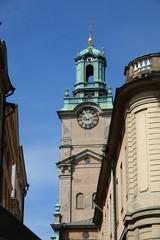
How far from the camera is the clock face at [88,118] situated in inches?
2377

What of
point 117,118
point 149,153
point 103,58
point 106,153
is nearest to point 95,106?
point 103,58

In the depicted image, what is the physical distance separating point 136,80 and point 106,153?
327 inches

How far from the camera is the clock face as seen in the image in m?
60.4

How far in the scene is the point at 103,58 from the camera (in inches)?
2630

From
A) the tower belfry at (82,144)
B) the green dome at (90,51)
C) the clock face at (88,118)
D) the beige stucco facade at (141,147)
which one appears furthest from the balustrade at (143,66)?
the green dome at (90,51)

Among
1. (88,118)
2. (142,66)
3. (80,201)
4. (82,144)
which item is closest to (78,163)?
(82,144)

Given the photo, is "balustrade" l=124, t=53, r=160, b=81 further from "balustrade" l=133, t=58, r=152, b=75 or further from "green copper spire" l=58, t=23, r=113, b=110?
"green copper spire" l=58, t=23, r=113, b=110

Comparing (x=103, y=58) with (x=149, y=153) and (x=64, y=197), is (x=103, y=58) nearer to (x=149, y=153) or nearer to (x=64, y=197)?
(x=64, y=197)

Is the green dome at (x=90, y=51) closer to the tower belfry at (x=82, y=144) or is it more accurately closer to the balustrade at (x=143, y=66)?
the tower belfry at (x=82, y=144)

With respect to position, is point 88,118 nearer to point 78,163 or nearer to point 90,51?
point 78,163

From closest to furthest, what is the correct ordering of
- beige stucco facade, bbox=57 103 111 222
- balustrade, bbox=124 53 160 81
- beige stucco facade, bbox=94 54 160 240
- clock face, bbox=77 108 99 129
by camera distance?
beige stucco facade, bbox=94 54 160 240
balustrade, bbox=124 53 160 81
beige stucco facade, bbox=57 103 111 222
clock face, bbox=77 108 99 129

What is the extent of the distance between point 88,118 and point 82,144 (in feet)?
10.5

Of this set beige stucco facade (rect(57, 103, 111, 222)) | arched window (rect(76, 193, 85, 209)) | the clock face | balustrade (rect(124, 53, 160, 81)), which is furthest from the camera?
the clock face

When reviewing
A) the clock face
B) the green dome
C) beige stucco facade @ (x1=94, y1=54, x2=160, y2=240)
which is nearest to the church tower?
the clock face
